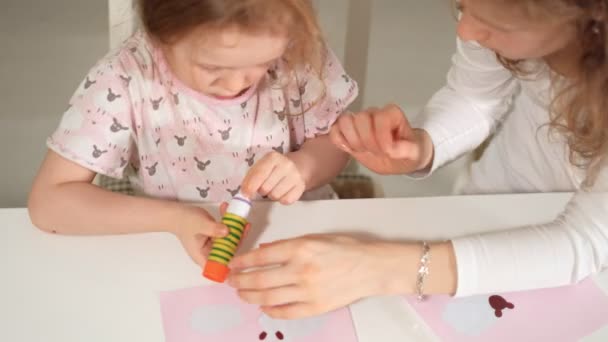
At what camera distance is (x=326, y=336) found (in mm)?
726

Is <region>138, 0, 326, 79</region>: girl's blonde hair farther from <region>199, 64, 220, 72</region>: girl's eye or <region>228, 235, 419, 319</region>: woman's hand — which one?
<region>228, 235, 419, 319</region>: woman's hand

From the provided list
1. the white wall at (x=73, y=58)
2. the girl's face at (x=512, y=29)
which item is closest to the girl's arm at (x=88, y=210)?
the girl's face at (x=512, y=29)

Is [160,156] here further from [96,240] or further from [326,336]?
[326,336]

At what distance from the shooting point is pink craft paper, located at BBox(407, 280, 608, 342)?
750 mm

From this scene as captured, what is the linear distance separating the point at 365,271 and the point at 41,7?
1.68 m

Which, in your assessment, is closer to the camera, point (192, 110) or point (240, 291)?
point (240, 291)

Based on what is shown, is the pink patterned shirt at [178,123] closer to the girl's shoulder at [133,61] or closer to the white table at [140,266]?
the girl's shoulder at [133,61]

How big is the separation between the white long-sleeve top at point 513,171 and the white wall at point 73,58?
2.17ft

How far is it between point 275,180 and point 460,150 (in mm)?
320

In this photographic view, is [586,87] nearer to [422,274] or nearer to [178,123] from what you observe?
[422,274]

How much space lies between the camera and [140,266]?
78 centimetres

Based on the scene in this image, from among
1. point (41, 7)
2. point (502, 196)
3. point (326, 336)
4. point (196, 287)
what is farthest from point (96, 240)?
point (41, 7)

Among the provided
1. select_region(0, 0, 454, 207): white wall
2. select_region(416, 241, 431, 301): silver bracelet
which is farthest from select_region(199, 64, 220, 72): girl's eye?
select_region(0, 0, 454, 207): white wall

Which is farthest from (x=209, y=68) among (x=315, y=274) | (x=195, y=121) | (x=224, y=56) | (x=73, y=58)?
(x=73, y=58)
